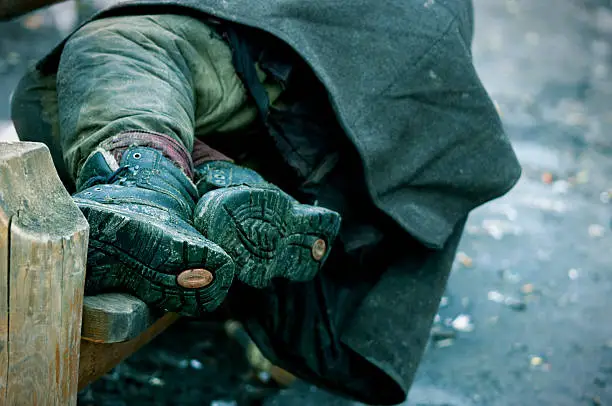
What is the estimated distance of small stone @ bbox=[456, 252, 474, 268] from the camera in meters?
3.58

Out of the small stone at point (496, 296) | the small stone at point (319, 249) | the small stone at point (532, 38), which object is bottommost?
the small stone at point (532, 38)

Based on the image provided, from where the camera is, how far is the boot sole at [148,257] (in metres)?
1.34

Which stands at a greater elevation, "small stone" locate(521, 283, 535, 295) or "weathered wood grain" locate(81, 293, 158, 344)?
"weathered wood grain" locate(81, 293, 158, 344)

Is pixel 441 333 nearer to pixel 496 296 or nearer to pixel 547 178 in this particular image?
pixel 496 296

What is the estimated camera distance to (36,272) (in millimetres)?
1203

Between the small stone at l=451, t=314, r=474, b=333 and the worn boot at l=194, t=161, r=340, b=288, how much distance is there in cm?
142

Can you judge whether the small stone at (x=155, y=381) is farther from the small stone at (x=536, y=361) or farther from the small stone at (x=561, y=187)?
the small stone at (x=561, y=187)

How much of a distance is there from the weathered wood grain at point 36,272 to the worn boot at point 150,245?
0.08 m

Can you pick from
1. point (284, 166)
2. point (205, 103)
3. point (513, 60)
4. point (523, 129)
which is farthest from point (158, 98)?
point (513, 60)

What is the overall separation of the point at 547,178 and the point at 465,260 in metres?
1.09

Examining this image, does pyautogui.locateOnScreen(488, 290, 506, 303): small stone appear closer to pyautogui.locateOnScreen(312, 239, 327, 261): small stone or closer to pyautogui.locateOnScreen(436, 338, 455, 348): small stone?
pyautogui.locateOnScreen(436, 338, 455, 348): small stone

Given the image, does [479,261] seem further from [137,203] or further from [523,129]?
[137,203]

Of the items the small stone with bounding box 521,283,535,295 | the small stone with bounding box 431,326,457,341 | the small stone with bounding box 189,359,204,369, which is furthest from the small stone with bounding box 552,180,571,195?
the small stone with bounding box 189,359,204,369

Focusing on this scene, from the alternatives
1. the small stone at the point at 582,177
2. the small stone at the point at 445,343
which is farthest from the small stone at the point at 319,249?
the small stone at the point at 582,177
